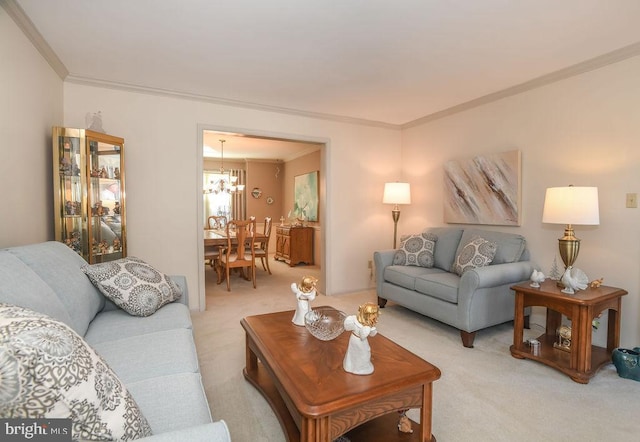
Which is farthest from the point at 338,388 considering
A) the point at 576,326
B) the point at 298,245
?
the point at 298,245

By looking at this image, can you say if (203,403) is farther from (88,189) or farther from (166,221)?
(166,221)

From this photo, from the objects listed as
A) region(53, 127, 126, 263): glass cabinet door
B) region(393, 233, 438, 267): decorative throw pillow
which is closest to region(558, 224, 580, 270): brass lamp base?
region(393, 233, 438, 267): decorative throw pillow

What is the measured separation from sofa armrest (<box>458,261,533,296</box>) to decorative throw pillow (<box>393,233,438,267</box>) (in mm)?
809

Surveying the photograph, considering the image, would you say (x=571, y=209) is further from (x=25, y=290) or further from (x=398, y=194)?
(x=25, y=290)

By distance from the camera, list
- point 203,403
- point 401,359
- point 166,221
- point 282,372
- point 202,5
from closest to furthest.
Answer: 1. point 203,403
2. point 282,372
3. point 401,359
4. point 202,5
5. point 166,221

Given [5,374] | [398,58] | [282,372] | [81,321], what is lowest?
[282,372]

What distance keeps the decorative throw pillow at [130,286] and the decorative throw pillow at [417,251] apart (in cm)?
242

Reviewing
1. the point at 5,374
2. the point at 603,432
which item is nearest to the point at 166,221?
the point at 5,374

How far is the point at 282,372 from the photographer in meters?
1.42

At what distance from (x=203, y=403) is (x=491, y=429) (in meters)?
1.44

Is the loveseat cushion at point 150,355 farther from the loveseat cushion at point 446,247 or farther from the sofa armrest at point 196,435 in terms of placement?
the loveseat cushion at point 446,247

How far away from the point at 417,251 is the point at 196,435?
10.3 feet

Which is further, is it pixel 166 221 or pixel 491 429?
pixel 166 221

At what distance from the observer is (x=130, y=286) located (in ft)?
6.54
